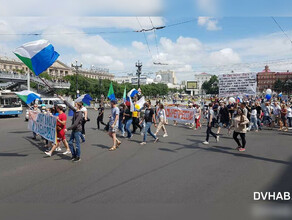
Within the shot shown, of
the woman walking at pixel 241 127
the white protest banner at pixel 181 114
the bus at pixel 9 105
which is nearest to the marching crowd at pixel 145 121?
the woman walking at pixel 241 127

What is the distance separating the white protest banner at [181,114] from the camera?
593 inches

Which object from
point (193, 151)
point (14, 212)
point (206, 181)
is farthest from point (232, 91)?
point (14, 212)

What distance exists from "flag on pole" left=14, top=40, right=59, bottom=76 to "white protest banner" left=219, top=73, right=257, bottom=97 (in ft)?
46.6

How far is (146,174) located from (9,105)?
73.0 ft

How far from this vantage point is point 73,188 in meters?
4.86

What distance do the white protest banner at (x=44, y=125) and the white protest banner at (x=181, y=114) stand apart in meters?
8.68

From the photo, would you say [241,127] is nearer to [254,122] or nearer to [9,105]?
[254,122]

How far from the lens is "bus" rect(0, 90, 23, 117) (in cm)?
2285

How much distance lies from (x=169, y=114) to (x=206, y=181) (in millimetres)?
11430

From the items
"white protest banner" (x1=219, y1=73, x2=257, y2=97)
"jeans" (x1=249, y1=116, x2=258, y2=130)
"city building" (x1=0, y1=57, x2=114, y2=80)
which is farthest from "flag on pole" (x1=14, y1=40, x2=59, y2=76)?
"city building" (x1=0, y1=57, x2=114, y2=80)

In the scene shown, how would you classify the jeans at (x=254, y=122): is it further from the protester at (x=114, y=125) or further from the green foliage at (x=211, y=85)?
the green foliage at (x=211, y=85)

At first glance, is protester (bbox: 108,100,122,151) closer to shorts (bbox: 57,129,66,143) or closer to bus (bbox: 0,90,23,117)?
shorts (bbox: 57,129,66,143)

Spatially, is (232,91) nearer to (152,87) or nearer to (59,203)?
(59,203)

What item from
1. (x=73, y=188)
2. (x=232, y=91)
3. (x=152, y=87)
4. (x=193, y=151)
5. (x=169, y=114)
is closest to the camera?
(x=73, y=188)
